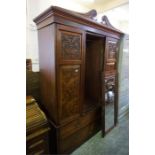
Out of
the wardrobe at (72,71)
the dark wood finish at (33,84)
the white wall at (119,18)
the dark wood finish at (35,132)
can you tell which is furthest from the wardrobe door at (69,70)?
the white wall at (119,18)

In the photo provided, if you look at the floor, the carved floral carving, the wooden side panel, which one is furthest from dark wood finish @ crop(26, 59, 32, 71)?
the floor

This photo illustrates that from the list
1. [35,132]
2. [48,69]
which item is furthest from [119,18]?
[35,132]

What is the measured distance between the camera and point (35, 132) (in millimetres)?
1320

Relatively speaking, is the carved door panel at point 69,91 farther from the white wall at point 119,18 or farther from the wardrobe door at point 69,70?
the white wall at point 119,18

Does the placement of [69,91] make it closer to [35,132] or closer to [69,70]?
[69,70]

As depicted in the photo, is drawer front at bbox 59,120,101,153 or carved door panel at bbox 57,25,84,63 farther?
drawer front at bbox 59,120,101,153

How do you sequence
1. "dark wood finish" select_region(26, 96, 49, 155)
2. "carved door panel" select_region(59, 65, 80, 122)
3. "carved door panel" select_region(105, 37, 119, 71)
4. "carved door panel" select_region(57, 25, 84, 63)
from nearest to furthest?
"dark wood finish" select_region(26, 96, 49, 155) < "carved door panel" select_region(57, 25, 84, 63) < "carved door panel" select_region(59, 65, 80, 122) < "carved door panel" select_region(105, 37, 119, 71)

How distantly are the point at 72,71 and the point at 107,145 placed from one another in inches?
48.7

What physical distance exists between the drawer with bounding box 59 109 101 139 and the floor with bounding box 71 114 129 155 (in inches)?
12.0

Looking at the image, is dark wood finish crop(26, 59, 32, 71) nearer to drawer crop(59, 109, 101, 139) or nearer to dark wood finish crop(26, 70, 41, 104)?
dark wood finish crop(26, 70, 41, 104)

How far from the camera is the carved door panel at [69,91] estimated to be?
1.49 m

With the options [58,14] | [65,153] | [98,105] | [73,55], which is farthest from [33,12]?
[65,153]

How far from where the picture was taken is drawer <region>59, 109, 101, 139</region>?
160 centimetres
